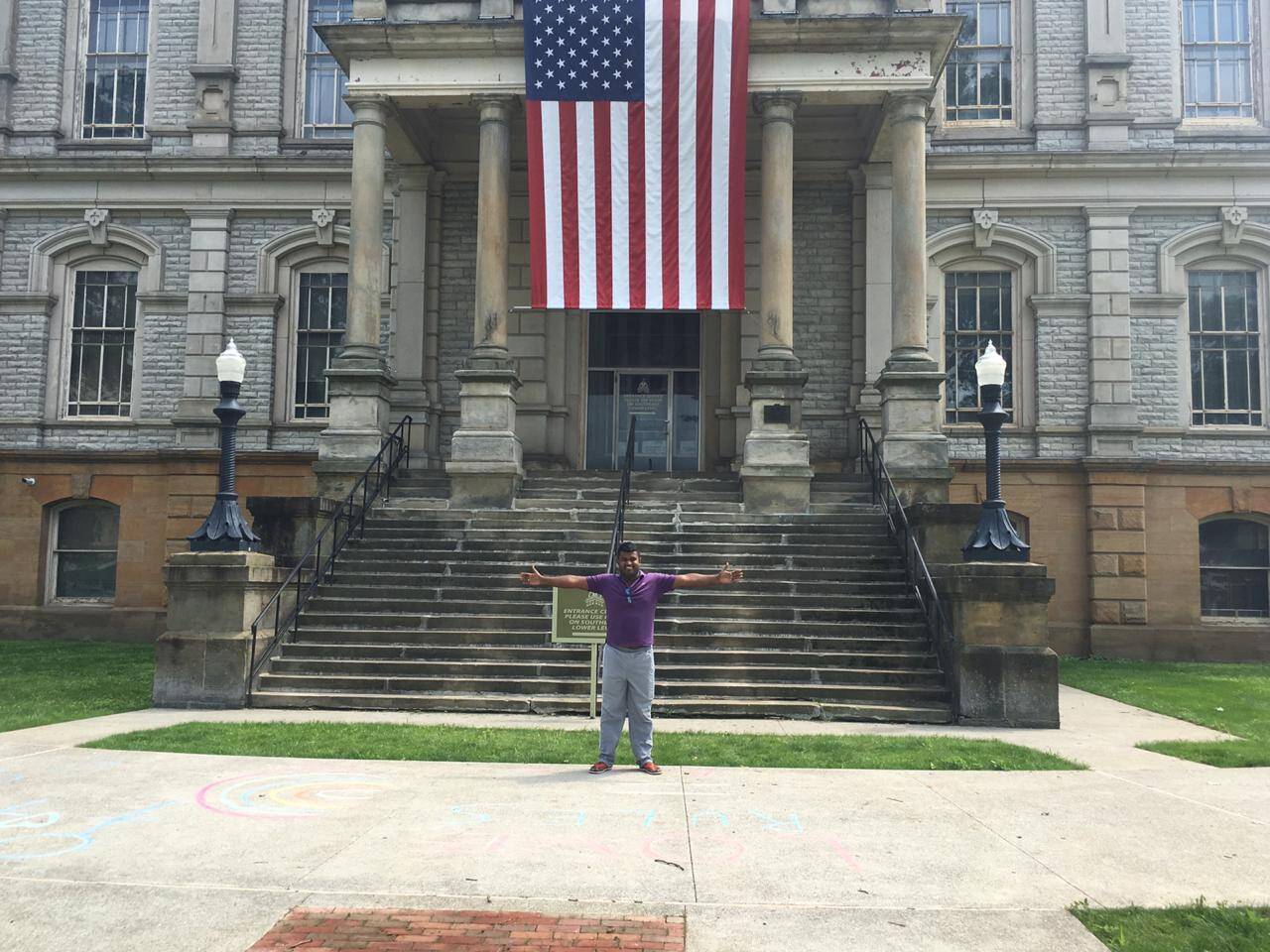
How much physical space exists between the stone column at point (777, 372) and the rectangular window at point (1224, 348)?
8.98m

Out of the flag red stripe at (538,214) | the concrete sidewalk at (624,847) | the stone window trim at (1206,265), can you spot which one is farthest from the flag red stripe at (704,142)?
the stone window trim at (1206,265)

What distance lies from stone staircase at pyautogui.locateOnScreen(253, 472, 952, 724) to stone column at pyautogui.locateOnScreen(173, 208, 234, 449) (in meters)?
6.51

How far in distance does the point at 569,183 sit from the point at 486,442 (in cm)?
410

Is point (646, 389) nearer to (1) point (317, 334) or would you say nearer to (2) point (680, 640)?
(1) point (317, 334)

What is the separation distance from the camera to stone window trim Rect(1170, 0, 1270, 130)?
65.1ft

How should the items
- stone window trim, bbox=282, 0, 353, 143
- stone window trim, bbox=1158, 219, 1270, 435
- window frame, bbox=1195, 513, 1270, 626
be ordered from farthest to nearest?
stone window trim, bbox=282, 0, 353, 143 < stone window trim, bbox=1158, 219, 1270, 435 < window frame, bbox=1195, 513, 1270, 626

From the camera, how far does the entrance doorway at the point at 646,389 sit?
20141mm

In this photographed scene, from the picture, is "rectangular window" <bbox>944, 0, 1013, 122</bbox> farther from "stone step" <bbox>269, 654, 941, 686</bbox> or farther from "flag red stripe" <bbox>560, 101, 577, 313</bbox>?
"stone step" <bbox>269, 654, 941, 686</bbox>

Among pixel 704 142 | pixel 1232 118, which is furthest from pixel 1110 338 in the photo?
pixel 704 142

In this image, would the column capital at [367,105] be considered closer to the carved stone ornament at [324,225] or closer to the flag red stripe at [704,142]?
the carved stone ornament at [324,225]

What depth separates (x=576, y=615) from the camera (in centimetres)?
1018

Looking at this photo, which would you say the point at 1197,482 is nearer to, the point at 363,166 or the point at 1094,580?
the point at 1094,580

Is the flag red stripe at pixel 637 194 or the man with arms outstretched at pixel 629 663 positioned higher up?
the flag red stripe at pixel 637 194

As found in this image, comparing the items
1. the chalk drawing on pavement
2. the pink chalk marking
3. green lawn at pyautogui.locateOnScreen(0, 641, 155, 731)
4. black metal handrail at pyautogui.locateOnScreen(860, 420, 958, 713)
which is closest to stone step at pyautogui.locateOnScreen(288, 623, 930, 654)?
black metal handrail at pyautogui.locateOnScreen(860, 420, 958, 713)
